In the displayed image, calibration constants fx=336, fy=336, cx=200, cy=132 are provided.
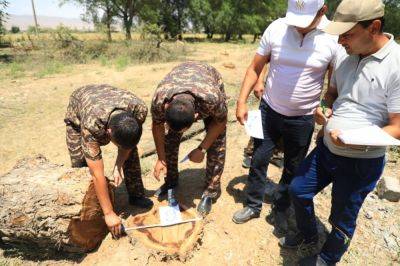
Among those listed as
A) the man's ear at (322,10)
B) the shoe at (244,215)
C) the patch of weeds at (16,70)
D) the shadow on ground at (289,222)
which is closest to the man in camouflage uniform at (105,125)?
the shoe at (244,215)

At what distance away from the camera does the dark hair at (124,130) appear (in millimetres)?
2171

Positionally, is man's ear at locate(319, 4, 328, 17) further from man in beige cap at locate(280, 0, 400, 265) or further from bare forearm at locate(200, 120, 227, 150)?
bare forearm at locate(200, 120, 227, 150)

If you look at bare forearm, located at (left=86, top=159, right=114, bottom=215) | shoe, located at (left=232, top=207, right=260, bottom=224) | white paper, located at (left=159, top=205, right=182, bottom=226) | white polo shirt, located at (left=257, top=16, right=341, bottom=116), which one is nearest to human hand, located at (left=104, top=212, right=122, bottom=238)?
bare forearm, located at (left=86, top=159, right=114, bottom=215)

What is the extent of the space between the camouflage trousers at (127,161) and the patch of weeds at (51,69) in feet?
21.5

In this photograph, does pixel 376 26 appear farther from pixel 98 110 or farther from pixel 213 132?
pixel 98 110

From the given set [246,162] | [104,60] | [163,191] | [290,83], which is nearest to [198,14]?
[104,60]

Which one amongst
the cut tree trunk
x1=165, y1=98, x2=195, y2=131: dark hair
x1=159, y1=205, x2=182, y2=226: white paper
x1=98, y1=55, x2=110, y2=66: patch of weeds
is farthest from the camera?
x1=98, y1=55, x2=110, y2=66: patch of weeds

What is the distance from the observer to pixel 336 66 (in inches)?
83.7

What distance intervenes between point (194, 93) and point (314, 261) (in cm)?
153

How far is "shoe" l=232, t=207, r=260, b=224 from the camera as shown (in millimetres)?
3080

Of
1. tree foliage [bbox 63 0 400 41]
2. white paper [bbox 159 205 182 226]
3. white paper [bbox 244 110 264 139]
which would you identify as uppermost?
tree foliage [bbox 63 0 400 41]

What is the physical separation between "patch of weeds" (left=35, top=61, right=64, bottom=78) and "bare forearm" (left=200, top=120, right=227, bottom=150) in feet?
24.4

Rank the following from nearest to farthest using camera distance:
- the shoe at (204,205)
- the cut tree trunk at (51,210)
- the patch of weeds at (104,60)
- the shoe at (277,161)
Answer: the cut tree trunk at (51,210), the shoe at (204,205), the shoe at (277,161), the patch of weeds at (104,60)

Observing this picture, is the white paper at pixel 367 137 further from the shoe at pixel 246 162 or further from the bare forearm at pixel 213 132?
the shoe at pixel 246 162
